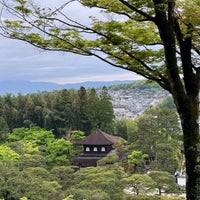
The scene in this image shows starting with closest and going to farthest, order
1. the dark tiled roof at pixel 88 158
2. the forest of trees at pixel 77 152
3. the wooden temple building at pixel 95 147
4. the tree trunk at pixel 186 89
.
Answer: the tree trunk at pixel 186 89 < the forest of trees at pixel 77 152 < the dark tiled roof at pixel 88 158 < the wooden temple building at pixel 95 147

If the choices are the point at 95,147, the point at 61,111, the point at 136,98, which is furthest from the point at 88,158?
the point at 136,98

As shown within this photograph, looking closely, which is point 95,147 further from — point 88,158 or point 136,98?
point 136,98

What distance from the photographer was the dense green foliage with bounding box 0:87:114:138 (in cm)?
2698

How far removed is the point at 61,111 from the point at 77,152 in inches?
253

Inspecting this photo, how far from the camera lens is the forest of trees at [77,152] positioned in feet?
40.3

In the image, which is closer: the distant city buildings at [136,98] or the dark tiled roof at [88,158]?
the dark tiled roof at [88,158]

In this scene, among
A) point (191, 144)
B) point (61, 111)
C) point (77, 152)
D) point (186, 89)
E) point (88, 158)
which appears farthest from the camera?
point (61, 111)

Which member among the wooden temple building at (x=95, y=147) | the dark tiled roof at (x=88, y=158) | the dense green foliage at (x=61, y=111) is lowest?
the dark tiled roof at (x=88, y=158)

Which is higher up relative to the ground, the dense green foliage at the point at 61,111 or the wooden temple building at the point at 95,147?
the dense green foliage at the point at 61,111

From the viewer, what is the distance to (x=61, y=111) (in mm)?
28594

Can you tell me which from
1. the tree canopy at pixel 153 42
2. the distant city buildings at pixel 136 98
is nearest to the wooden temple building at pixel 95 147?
the tree canopy at pixel 153 42

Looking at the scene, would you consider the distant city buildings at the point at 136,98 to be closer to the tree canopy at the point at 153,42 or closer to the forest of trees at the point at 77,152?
the forest of trees at the point at 77,152

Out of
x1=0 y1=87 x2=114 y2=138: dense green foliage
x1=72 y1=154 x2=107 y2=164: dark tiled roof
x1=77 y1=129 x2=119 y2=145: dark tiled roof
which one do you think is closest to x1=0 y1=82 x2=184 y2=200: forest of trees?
x1=0 y1=87 x2=114 y2=138: dense green foliage

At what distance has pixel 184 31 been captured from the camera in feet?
13.0
